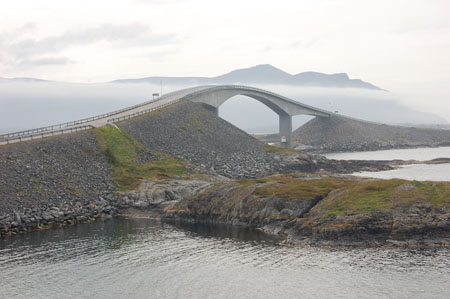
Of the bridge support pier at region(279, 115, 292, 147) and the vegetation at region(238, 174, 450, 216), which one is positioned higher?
the bridge support pier at region(279, 115, 292, 147)

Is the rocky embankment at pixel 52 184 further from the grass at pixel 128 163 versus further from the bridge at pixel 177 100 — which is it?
the bridge at pixel 177 100

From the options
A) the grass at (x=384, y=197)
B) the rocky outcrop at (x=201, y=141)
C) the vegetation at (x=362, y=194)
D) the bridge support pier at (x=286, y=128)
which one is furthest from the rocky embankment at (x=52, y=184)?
the bridge support pier at (x=286, y=128)

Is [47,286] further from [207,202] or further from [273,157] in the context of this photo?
[273,157]

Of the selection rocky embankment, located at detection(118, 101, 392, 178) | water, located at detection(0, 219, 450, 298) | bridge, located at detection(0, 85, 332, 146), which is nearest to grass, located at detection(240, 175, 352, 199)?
water, located at detection(0, 219, 450, 298)

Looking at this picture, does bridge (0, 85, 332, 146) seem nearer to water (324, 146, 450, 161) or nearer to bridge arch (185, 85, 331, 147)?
bridge arch (185, 85, 331, 147)

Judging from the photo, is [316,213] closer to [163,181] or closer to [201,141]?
[163,181]

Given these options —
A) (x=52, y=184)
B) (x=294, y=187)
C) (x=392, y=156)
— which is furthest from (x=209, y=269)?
(x=392, y=156)
